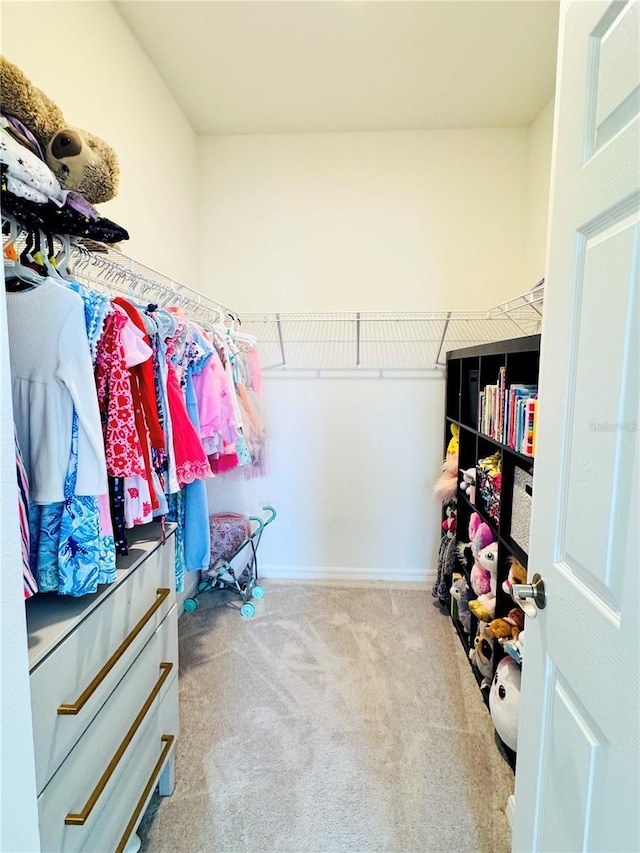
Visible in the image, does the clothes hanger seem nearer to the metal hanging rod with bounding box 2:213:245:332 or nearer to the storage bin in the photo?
the metal hanging rod with bounding box 2:213:245:332

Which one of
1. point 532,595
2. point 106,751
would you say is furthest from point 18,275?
point 532,595

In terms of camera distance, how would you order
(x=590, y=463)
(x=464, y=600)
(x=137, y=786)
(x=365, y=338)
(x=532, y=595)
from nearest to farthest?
(x=590, y=463), (x=532, y=595), (x=137, y=786), (x=464, y=600), (x=365, y=338)

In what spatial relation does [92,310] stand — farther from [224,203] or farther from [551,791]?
[224,203]

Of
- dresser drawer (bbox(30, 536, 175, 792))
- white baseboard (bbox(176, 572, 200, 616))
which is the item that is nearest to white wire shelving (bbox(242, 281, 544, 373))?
white baseboard (bbox(176, 572, 200, 616))

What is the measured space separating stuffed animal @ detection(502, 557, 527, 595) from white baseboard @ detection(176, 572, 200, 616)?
174 cm

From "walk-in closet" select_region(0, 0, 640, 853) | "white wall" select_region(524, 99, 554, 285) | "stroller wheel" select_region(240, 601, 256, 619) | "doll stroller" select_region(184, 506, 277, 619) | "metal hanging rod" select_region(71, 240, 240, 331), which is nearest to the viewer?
"walk-in closet" select_region(0, 0, 640, 853)

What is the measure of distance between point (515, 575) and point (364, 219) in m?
2.15

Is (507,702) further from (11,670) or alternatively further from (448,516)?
(11,670)

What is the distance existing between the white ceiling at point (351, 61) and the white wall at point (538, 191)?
10 cm

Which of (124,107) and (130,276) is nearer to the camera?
(130,276)

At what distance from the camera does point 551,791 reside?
2.60 ft

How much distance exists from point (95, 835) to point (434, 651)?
1.57 meters

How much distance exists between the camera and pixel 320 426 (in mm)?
2756

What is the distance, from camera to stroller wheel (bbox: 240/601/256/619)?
2361mm
